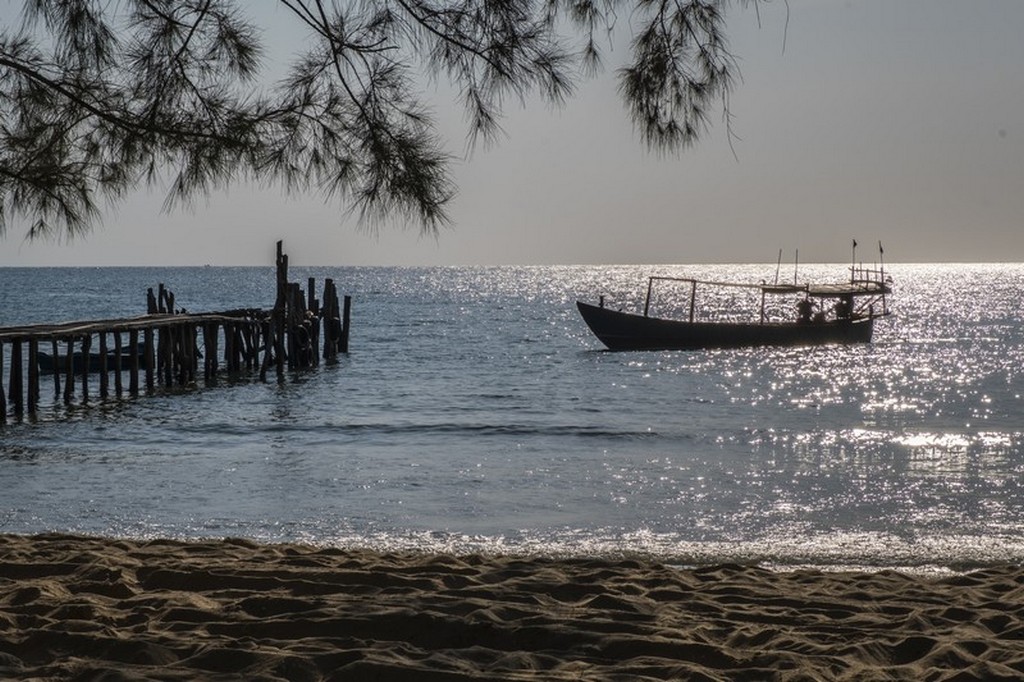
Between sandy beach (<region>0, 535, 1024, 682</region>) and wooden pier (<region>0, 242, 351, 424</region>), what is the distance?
48.1 feet

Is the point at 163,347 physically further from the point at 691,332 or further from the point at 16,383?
the point at 691,332

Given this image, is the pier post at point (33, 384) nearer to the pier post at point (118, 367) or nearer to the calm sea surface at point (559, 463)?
the calm sea surface at point (559, 463)

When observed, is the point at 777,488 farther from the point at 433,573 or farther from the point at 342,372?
the point at 342,372

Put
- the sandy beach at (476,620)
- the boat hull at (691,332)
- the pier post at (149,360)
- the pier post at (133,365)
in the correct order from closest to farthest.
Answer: the sandy beach at (476,620)
the pier post at (133,365)
the pier post at (149,360)
the boat hull at (691,332)

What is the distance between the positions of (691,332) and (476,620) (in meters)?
41.5

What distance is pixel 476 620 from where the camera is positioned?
17.9 feet

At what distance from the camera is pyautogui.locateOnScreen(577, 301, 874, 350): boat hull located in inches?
1817

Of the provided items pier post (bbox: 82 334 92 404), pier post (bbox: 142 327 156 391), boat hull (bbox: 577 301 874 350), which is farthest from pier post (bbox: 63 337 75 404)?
boat hull (bbox: 577 301 874 350)

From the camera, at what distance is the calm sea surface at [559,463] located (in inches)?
434

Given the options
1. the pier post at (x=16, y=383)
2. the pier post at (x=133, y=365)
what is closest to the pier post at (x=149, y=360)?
the pier post at (x=133, y=365)

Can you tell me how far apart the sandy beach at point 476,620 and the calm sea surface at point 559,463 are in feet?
9.09

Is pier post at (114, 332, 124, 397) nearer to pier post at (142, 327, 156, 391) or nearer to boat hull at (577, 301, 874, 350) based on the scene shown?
pier post at (142, 327, 156, 391)

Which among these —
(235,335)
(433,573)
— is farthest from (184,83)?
(235,335)

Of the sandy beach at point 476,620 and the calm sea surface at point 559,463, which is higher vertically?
the sandy beach at point 476,620
